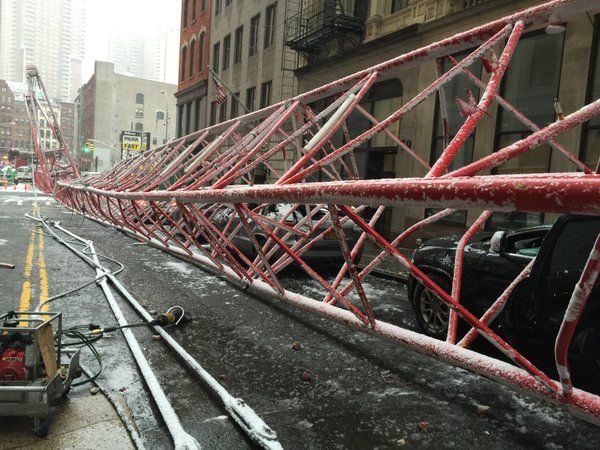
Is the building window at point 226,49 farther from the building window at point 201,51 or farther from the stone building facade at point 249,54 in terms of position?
the building window at point 201,51

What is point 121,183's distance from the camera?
33.7ft

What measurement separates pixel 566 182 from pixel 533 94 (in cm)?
1085

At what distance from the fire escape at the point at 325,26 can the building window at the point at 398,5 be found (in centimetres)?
126

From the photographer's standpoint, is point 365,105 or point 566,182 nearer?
point 566,182

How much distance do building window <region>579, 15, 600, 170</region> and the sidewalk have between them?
1006 centimetres

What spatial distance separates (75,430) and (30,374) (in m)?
0.50

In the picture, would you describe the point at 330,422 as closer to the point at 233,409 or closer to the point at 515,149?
the point at 233,409

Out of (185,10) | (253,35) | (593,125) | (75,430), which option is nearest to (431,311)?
(75,430)

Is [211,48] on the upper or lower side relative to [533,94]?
upper

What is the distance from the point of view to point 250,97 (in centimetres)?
2519

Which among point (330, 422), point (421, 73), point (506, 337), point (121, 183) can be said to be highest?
point (421, 73)

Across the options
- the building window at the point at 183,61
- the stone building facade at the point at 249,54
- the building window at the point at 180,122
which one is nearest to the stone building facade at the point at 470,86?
the stone building facade at the point at 249,54

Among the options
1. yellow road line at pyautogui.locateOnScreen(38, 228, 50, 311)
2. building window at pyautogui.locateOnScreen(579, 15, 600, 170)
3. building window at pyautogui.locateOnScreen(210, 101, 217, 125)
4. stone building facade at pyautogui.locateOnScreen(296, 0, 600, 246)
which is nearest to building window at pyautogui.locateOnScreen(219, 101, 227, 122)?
building window at pyautogui.locateOnScreen(210, 101, 217, 125)

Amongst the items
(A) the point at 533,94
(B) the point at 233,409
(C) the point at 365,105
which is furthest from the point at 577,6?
(C) the point at 365,105
